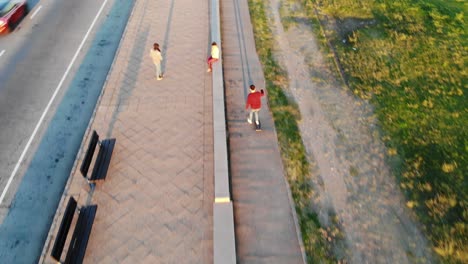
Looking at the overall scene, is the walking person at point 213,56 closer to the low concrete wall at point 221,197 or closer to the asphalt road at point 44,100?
the low concrete wall at point 221,197

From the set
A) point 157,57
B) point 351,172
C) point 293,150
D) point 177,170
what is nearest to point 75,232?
point 177,170

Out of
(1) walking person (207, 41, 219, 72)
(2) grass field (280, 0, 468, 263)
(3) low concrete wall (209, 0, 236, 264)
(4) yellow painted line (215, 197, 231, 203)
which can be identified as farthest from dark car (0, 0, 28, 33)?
(2) grass field (280, 0, 468, 263)

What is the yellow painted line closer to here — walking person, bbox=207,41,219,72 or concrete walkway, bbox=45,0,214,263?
concrete walkway, bbox=45,0,214,263

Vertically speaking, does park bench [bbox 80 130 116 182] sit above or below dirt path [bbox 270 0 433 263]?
above

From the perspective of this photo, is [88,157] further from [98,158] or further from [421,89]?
[421,89]

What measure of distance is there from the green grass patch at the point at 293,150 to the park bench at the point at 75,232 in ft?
17.5

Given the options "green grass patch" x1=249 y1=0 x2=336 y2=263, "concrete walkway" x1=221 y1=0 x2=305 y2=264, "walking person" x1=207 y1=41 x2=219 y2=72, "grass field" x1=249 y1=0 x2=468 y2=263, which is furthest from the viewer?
"walking person" x1=207 y1=41 x2=219 y2=72

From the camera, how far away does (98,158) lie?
9.54m

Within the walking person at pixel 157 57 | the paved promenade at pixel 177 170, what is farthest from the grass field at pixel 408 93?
the walking person at pixel 157 57

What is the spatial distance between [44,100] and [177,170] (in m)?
6.52

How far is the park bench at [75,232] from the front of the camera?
6944mm

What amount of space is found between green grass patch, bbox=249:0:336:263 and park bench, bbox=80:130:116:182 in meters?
5.29

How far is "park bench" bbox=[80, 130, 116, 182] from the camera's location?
884cm

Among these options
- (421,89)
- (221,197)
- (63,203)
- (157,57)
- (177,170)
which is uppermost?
(157,57)
